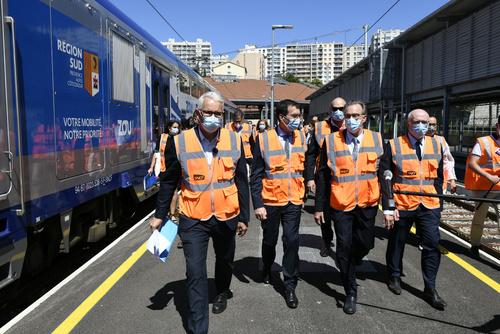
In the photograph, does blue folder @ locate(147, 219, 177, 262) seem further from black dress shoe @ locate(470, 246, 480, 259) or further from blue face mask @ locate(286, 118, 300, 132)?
black dress shoe @ locate(470, 246, 480, 259)

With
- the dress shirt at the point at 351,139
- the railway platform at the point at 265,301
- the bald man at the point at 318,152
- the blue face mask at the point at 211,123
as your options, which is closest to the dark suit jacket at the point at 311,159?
the bald man at the point at 318,152

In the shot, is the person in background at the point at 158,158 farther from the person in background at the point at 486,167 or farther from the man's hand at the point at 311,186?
the person in background at the point at 486,167

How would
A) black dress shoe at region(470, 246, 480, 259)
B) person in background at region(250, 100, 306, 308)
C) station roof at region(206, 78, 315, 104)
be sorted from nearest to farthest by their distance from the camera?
person in background at region(250, 100, 306, 308)
black dress shoe at region(470, 246, 480, 259)
station roof at region(206, 78, 315, 104)

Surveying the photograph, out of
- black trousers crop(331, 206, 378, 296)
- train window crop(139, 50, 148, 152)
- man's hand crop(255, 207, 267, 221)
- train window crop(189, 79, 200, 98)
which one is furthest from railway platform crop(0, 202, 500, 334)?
train window crop(189, 79, 200, 98)

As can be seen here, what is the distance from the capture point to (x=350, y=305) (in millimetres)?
4117

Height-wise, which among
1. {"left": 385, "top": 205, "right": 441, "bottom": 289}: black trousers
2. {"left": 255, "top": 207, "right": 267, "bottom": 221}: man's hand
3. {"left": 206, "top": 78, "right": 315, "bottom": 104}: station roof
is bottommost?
{"left": 385, "top": 205, "right": 441, "bottom": 289}: black trousers

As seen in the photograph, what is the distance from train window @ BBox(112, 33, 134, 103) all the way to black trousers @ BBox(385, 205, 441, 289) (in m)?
3.80

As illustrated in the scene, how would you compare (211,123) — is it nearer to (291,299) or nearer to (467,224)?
(291,299)

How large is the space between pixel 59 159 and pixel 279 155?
208 cm

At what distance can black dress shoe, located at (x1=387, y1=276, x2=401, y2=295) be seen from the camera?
4.57 m

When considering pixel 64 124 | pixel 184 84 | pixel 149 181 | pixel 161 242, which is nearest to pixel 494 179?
pixel 161 242

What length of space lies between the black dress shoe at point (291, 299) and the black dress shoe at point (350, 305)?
0.44 meters

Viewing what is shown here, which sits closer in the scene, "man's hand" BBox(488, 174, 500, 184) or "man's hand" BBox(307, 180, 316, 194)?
"man's hand" BBox(307, 180, 316, 194)

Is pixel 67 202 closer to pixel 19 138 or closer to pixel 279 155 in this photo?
pixel 19 138
